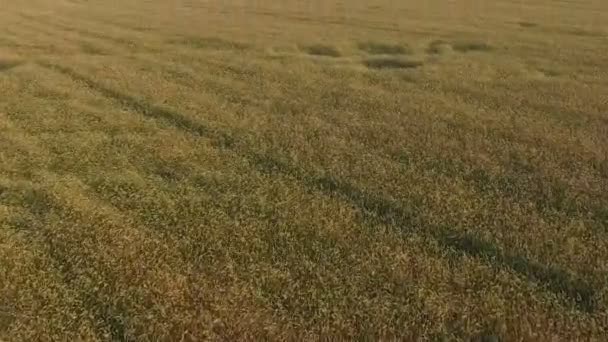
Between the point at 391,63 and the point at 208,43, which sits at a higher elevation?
the point at 208,43

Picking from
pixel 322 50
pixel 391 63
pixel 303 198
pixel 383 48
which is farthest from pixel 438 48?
pixel 303 198

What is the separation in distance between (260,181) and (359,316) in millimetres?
3754

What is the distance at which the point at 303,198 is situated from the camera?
902 centimetres

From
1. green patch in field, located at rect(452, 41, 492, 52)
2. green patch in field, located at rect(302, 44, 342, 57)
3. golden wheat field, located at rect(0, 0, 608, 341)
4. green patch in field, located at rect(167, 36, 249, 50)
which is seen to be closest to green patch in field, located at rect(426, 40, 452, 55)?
green patch in field, located at rect(452, 41, 492, 52)

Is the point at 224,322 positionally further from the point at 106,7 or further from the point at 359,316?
the point at 106,7

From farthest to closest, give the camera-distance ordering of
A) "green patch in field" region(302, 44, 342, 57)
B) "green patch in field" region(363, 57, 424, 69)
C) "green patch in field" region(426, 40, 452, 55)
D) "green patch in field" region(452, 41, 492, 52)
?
"green patch in field" region(452, 41, 492, 52), "green patch in field" region(426, 40, 452, 55), "green patch in field" region(302, 44, 342, 57), "green patch in field" region(363, 57, 424, 69)

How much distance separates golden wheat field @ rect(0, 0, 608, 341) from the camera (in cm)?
636

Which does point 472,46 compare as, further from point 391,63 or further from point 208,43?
point 208,43

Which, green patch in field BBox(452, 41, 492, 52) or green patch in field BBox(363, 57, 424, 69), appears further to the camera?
green patch in field BBox(452, 41, 492, 52)

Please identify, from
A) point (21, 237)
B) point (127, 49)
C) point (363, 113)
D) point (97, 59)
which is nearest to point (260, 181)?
point (21, 237)

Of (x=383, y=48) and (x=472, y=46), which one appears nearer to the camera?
(x=383, y=48)

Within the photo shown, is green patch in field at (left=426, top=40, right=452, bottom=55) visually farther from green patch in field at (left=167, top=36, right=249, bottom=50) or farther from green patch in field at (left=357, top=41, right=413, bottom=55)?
green patch in field at (left=167, top=36, right=249, bottom=50)

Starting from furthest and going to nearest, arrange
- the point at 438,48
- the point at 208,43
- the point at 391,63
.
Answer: the point at 208,43
the point at 438,48
the point at 391,63

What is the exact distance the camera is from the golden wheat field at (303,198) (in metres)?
6.36
